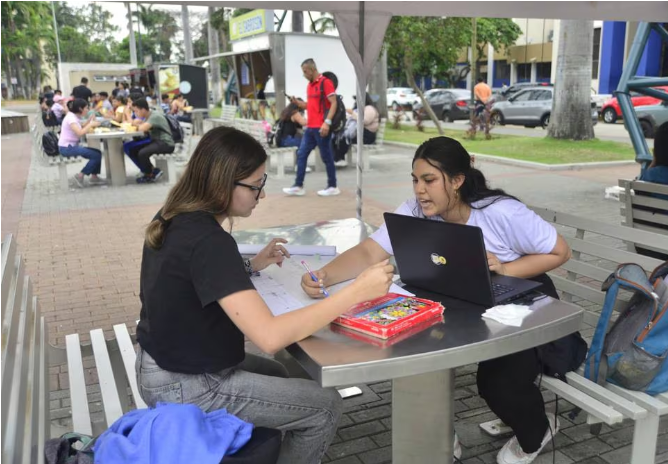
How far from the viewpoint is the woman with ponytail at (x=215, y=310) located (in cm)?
184

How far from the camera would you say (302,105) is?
429 inches

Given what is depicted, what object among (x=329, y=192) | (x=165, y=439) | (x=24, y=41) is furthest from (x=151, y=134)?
(x=24, y=41)

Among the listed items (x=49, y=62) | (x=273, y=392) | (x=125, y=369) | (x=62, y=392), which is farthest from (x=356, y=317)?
(x=49, y=62)

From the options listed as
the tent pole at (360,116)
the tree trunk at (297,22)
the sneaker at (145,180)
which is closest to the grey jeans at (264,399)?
the tent pole at (360,116)

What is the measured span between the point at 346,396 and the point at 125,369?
1192 millimetres

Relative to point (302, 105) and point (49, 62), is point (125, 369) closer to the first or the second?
point (302, 105)

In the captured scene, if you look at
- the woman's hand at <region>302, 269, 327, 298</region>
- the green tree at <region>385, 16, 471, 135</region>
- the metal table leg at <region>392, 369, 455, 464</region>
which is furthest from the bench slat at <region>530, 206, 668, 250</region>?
the green tree at <region>385, 16, 471, 135</region>

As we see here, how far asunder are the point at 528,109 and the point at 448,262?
21.1 metres

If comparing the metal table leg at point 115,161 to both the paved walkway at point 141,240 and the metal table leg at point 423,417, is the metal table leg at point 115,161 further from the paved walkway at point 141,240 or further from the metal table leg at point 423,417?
the metal table leg at point 423,417

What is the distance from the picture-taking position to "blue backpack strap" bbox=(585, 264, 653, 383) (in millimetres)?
2299

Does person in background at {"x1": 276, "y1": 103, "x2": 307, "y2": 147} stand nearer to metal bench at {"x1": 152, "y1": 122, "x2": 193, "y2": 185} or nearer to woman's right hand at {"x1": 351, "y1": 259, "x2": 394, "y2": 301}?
metal bench at {"x1": 152, "y1": 122, "x2": 193, "y2": 185}

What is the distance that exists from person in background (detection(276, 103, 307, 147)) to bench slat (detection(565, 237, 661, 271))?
7.98 metres

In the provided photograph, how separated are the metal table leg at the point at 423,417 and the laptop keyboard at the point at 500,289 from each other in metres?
0.33

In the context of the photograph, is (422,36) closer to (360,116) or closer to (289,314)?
(360,116)
